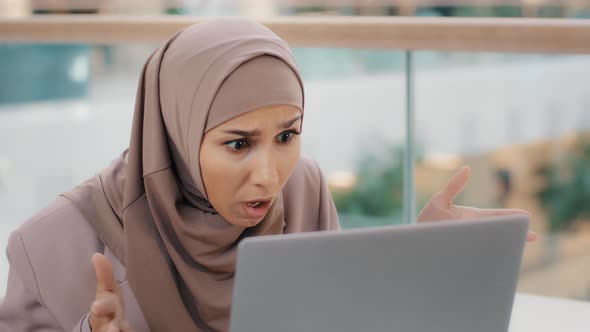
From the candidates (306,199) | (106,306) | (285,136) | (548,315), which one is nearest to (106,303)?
(106,306)

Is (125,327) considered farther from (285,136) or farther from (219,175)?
(285,136)

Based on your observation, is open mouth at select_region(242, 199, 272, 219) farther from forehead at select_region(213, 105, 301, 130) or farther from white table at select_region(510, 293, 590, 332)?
white table at select_region(510, 293, 590, 332)

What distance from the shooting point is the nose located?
1380mm

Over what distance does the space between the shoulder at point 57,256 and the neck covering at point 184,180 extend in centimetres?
3

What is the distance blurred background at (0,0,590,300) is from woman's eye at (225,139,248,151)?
0.99m

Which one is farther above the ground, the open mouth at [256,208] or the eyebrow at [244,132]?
the eyebrow at [244,132]

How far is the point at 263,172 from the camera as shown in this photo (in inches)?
54.3

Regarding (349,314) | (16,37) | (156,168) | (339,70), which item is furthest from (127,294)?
(16,37)

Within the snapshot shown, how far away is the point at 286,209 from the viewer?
1649 millimetres

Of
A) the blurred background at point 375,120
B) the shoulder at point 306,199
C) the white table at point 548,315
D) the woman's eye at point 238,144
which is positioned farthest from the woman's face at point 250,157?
the blurred background at point 375,120

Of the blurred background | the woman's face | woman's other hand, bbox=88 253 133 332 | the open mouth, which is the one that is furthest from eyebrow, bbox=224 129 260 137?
the blurred background

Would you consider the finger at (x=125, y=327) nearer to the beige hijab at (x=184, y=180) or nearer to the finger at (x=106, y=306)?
the finger at (x=106, y=306)

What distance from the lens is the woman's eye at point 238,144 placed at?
1.40 m

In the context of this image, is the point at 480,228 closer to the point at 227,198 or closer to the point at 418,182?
the point at 227,198
